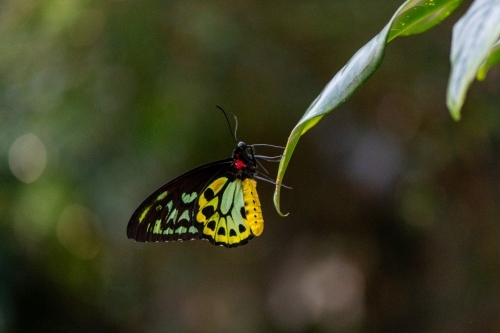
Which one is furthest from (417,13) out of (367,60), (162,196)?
(162,196)

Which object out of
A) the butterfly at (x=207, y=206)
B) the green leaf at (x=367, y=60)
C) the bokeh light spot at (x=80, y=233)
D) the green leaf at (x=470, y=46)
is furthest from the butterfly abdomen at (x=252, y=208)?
the bokeh light spot at (x=80, y=233)

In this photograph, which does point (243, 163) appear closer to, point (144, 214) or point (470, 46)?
point (144, 214)

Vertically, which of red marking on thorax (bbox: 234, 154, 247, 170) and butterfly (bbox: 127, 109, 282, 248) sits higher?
red marking on thorax (bbox: 234, 154, 247, 170)

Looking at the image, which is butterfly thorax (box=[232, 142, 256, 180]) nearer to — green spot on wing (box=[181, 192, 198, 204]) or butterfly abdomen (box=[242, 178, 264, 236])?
butterfly abdomen (box=[242, 178, 264, 236])

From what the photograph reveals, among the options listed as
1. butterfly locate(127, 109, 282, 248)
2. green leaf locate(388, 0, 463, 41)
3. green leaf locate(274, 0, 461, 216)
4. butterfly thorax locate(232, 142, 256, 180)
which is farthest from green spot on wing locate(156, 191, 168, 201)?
green leaf locate(388, 0, 463, 41)

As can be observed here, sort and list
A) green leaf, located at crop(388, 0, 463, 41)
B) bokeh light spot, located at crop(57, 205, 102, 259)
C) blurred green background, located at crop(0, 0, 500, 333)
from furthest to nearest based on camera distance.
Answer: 1. bokeh light spot, located at crop(57, 205, 102, 259)
2. blurred green background, located at crop(0, 0, 500, 333)
3. green leaf, located at crop(388, 0, 463, 41)

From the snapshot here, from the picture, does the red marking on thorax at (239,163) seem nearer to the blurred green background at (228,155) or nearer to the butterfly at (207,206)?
the butterfly at (207,206)

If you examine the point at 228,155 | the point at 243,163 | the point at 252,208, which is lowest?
the point at 252,208
